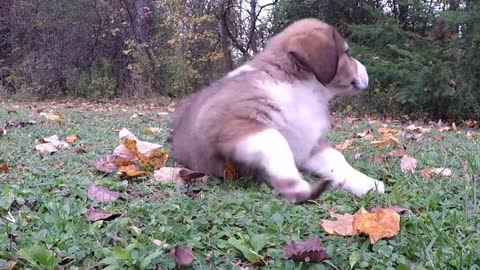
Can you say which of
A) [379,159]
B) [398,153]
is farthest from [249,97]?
[398,153]

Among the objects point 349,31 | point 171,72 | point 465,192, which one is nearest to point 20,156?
point 465,192

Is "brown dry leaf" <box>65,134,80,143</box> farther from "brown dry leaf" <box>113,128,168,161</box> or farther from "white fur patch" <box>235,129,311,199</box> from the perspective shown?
"white fur patch" <box>235,129,311,199</box>

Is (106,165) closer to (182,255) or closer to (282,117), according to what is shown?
(282,117)

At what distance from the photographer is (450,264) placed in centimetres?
146

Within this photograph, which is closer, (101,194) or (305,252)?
(305,252)

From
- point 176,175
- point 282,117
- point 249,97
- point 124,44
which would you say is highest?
point 249,97

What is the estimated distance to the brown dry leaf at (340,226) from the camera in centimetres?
169

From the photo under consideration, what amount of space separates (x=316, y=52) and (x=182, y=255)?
1.42 m

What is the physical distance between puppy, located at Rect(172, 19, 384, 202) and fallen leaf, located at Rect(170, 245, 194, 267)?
673 millimetres

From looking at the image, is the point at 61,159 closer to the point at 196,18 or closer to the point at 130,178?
the point at 130,178

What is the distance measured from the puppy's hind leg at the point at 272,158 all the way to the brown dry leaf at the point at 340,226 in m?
0.33

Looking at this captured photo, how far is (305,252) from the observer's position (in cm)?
150

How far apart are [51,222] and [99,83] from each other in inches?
531

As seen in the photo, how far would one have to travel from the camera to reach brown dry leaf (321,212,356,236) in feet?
5.55
